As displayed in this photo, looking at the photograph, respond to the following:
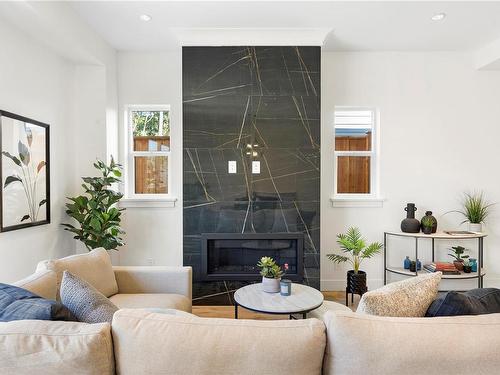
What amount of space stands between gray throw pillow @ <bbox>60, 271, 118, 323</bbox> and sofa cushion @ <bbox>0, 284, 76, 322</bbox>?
49mm

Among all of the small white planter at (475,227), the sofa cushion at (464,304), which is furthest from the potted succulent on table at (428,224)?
the sofa cushion at (464,304)

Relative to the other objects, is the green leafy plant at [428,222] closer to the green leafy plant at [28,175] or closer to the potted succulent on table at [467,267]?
the potted succulent on table at [467,267]

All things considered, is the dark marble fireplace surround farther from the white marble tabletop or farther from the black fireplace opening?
the white marble tabletop

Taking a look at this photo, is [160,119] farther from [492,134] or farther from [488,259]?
[488,259]

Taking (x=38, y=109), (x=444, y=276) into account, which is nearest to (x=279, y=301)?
(x=444, y=276)

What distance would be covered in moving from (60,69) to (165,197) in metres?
1.72

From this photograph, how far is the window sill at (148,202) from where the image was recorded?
3787 mm

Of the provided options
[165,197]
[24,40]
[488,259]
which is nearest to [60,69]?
[24,40]

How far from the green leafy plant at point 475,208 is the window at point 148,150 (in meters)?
3.55

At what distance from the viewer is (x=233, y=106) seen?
339 centimetres

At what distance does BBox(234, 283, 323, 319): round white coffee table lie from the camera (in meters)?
2.08

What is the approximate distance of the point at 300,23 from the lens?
3115mm

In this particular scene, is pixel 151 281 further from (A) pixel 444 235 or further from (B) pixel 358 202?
(A) pixel 444 235

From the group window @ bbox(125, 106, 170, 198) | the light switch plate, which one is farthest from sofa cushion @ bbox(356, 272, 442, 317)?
window @ bbox(125, 106, 170, 198)
